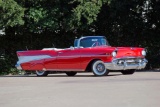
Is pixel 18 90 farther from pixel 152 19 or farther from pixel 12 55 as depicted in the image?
pixel 152 19

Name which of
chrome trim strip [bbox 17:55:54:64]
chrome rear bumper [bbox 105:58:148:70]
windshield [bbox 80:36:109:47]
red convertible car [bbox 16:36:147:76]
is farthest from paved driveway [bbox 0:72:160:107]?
chrome trim strip [bbox 17:55:54:64]

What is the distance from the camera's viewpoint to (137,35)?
942 inches

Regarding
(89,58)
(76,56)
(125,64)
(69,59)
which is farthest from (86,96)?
(69,59)

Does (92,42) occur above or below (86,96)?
above

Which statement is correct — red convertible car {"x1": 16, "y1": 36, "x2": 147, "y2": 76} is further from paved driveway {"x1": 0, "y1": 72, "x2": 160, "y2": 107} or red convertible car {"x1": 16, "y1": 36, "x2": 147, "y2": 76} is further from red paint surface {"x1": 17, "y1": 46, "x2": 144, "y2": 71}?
paved driveway {"x1": 0, "y1": 72, "x2": 160, "y2": 107}

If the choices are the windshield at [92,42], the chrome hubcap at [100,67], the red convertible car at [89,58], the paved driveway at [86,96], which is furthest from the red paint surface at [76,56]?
the paved driveway at [86,96]

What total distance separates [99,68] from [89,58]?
560 mm

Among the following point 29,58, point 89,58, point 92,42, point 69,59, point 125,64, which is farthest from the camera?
point 29,58

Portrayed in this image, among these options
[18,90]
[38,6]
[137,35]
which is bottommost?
[18,90]

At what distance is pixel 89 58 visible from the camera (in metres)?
16.5

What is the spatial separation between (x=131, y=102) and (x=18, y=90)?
4.10m

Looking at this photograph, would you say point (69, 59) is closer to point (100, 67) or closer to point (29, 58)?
point (100, 67)

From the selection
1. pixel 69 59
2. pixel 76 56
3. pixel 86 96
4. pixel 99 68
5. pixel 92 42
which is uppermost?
pixel 92 42

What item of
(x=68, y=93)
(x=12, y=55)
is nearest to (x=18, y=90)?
(x=68, y=93)
